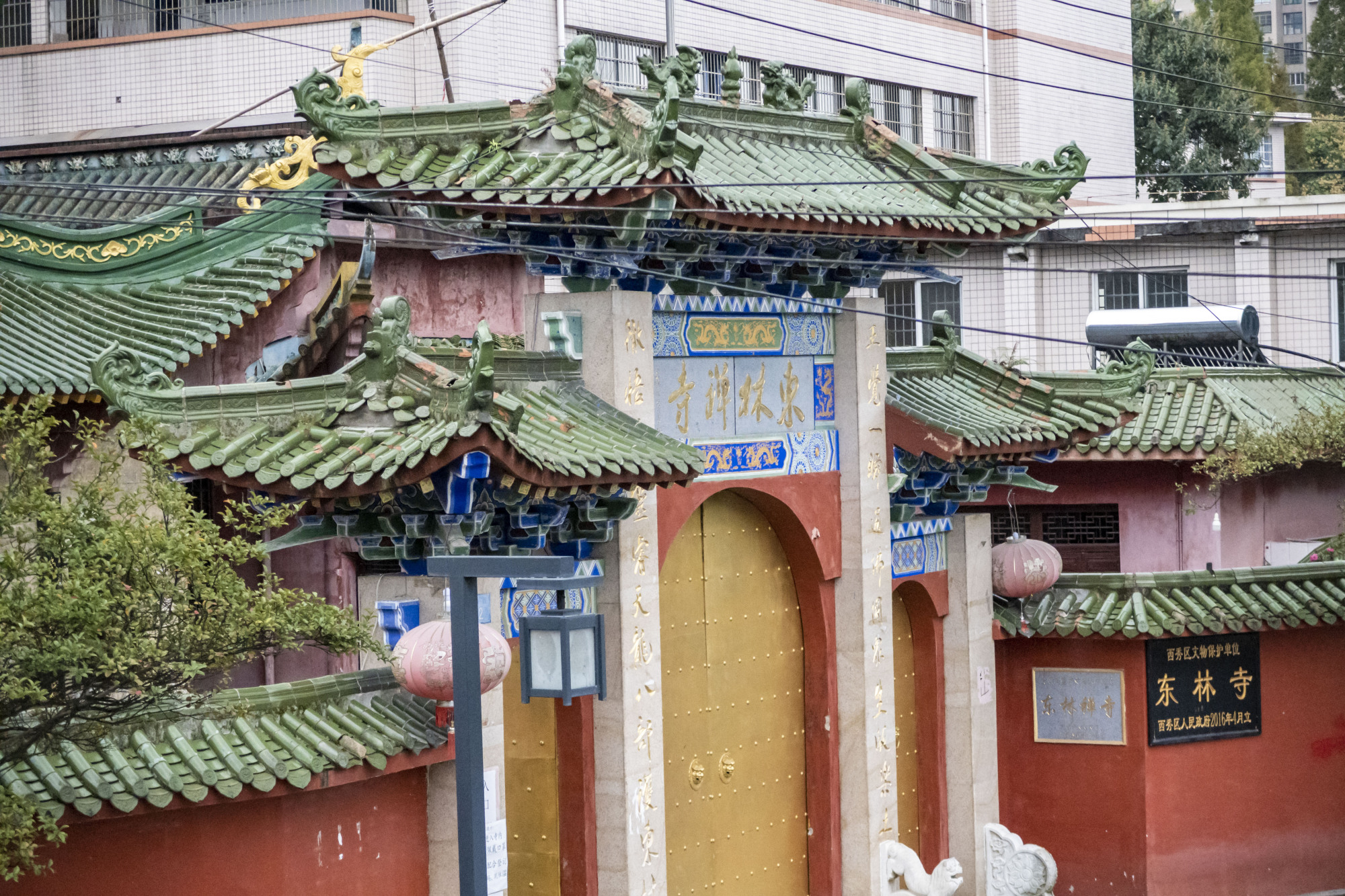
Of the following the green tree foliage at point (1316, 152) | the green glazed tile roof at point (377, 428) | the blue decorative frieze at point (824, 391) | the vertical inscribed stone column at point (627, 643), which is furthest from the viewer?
the green tree foliage at point (1316, 152)

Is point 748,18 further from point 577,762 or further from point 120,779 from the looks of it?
point 120,779

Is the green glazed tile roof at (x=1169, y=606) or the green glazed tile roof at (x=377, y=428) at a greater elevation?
the green glazed tile roof at (x=377, y=428)

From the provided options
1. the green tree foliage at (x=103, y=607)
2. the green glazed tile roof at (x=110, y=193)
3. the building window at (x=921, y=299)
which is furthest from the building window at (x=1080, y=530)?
the green tree foliage at (x=103, y=607)

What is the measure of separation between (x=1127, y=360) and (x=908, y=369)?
1.85 m

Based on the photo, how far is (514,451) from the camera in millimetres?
9922

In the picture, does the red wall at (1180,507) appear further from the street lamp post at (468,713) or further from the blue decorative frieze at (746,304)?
the street lamp post at (468,713)

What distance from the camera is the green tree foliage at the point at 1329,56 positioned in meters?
48.6

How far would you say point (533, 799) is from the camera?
11867 millimetres

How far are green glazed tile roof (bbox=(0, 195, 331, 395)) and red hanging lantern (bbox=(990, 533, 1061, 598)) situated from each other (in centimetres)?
687

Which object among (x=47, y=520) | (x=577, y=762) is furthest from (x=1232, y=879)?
(x=47, y=520)

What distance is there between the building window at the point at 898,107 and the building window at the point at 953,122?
19.7 inches

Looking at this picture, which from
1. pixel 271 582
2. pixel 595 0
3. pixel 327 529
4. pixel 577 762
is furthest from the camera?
pixel 595 0

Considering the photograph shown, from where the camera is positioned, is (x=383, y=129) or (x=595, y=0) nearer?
(x=383, y=129)

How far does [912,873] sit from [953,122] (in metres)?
18.3
